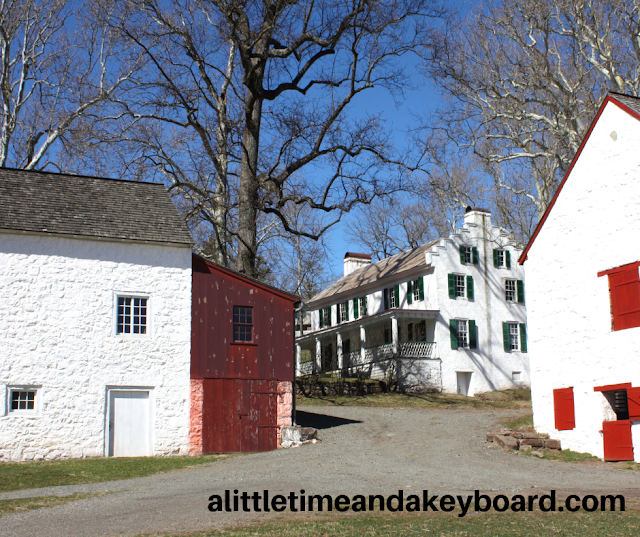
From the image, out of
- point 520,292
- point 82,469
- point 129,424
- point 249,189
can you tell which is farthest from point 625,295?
point 520,292

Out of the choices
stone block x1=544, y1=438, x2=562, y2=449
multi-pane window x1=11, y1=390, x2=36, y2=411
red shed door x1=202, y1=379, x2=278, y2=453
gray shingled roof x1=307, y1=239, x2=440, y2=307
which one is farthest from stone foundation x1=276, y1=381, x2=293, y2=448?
gray shingled roof x1=307, y1=239, x2=440, y2=307

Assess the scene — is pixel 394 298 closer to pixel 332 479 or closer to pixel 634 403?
pixel 634 403

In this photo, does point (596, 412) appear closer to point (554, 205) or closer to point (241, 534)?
point (554, 205)

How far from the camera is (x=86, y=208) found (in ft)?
68.5

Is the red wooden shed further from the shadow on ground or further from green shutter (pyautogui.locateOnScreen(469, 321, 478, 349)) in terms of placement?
green shutter (pyautogui.locateOnScreen(469, 321, 478, 349))

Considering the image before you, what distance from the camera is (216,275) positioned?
69.1ft

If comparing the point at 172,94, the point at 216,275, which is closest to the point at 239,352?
the point at 216,275

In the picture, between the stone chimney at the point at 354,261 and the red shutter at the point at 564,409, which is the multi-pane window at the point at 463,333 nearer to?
the stone chimney at the point at 354,261

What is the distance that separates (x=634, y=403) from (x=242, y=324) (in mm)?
10529

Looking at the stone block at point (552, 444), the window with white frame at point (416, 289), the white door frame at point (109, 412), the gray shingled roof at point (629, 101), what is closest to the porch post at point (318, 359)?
the window with white frame at point (416, 289)

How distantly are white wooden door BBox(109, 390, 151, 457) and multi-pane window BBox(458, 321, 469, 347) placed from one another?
19.1 m

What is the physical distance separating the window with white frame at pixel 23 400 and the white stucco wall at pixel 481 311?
20032 mm

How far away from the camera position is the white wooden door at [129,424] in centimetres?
1920

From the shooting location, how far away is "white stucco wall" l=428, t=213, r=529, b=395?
34562mm
